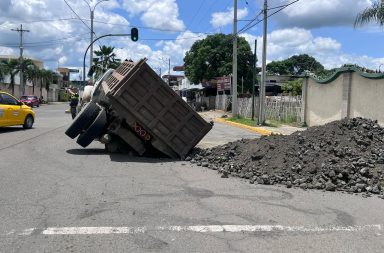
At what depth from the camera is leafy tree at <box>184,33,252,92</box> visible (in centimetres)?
5819

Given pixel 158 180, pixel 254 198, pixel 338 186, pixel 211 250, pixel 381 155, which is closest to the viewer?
pixel 211 250

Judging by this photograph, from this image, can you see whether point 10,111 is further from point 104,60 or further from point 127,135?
point 104,60

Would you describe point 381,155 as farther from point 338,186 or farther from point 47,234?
point 47,234

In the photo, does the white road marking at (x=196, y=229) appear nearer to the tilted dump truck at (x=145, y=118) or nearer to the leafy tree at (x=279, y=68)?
the tilted dump truck at (x=145, y=118)

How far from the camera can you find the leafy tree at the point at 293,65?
115 meters

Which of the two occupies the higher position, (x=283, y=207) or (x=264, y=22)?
(x=264, y=22)

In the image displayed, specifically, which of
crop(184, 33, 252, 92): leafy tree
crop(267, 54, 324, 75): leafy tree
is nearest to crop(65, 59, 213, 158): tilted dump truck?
crop(184, 33, 252, 92): leafy tree

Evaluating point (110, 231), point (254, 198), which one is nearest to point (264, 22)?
point (254, 198)

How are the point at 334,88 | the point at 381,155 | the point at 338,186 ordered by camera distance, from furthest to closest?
the point at 334,88
the point at 381,155
the point at 338,186

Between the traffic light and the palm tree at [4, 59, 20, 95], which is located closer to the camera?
the traffic light

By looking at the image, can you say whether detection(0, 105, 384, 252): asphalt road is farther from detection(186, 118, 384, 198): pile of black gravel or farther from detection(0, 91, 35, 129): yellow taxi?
detection(0, 91, 35, 129): yellow taxi

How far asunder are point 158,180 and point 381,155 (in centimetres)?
500

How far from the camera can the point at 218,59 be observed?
5997 centimetres

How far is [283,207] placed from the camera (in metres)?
7.83
